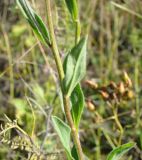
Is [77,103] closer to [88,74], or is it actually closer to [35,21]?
[35,21]

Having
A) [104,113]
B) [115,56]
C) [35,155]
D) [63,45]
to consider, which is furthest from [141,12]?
[35,155]

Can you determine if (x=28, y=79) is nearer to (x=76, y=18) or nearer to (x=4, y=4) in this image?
(x=4, y=4)

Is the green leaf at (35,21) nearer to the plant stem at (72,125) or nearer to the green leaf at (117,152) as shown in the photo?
the plant stem at (72,125)

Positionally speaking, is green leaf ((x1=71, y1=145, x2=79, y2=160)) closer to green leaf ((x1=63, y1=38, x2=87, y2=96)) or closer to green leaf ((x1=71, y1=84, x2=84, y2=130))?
green leaf ((x1=71, y1=84, x2=84, y2=130))

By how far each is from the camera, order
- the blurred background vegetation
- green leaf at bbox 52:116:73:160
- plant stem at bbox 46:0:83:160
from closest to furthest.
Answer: plant stem at bbox 46:0:83:160 → green leaf at bbox 52:116:73:160 → the blurred background vegetation

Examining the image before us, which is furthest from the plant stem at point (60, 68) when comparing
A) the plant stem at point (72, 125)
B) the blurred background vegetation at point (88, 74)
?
the blurred background vegetation at point (88, 74)

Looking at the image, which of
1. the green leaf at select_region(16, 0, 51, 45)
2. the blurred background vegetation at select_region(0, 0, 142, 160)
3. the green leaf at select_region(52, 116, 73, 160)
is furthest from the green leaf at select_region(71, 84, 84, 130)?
the blurred background vegetation at select_region(0, 0, 142, 160)
